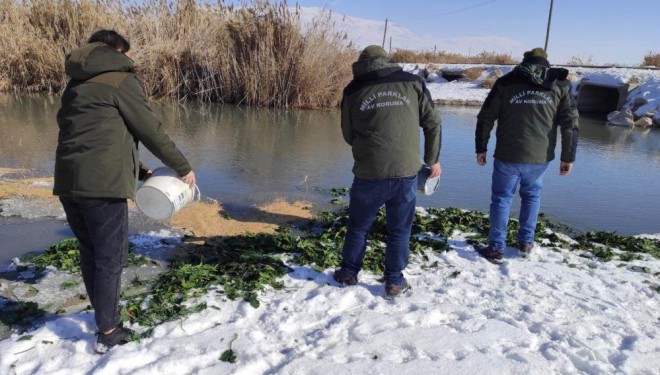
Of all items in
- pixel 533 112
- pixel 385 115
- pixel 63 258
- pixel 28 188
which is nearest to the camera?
pixel 385 115

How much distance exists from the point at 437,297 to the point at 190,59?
13621 millimetres

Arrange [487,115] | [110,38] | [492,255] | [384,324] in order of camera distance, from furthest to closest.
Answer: [487,115], [492,255], [384,324], [110,38]

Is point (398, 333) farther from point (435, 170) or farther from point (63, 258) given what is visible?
point (63, 258)

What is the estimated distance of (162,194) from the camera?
3240mm

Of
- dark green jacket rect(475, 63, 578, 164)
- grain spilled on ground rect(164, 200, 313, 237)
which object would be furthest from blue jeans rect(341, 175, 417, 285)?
grain spilled on ground rect(164, 200, 313, 237)

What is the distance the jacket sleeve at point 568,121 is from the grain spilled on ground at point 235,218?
2.66 meters

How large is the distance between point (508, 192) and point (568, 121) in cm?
77

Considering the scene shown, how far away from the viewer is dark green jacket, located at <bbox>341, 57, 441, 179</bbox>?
3391 mm

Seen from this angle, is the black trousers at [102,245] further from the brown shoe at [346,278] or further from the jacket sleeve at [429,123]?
the jacket sleeve at [429,123]

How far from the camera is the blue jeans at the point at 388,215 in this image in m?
3.51

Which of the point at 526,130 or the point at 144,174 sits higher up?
the point at 526,130

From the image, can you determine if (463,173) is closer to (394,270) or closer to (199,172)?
(199,172)

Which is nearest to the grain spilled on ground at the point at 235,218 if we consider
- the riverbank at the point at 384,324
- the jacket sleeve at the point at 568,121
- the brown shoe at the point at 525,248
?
the riverbank at the point at 384,324

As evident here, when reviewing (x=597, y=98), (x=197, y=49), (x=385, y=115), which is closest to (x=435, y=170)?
(x=385, y=115)
